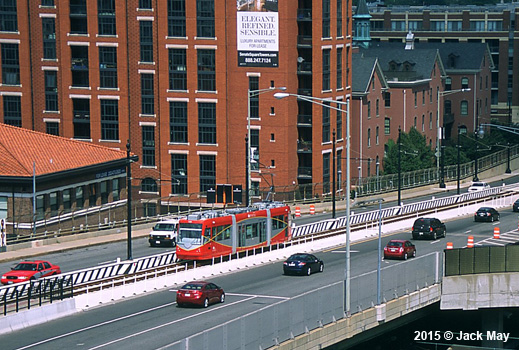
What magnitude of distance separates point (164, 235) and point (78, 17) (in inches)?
1598

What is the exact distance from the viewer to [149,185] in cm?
10544

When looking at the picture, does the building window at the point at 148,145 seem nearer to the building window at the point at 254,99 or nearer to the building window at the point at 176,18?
the building window at the point at 176,18

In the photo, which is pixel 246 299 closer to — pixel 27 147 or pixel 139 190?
pixel 27 147

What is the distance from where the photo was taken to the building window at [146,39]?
Answer: 10319cm

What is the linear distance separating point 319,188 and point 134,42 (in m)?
23.9

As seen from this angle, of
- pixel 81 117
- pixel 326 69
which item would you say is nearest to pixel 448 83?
pixel 326 69

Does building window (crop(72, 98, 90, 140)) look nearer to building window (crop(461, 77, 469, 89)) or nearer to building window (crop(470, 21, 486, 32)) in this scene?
building window (crop(461, 77, 469, 89))

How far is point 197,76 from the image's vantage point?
102 m

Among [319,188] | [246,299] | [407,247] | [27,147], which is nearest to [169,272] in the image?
[246,299]

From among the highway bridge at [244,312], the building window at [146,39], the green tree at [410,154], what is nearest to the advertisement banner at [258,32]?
the building window at [146,39]

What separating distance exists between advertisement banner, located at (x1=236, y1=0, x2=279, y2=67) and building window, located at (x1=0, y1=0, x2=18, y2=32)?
2336 centimetres

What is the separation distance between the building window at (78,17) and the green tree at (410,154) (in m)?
40.9

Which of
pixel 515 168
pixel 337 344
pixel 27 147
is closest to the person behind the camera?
pixel 337 344

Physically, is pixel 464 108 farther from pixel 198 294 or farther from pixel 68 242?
pixel 198 294
